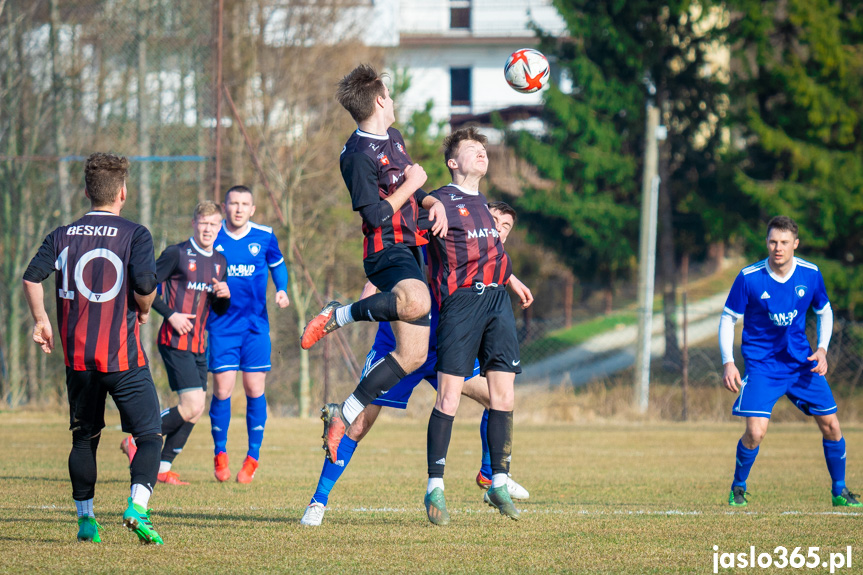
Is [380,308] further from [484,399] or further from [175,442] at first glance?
[175,442]

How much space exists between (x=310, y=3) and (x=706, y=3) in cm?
974

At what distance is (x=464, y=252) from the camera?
554 centimetres

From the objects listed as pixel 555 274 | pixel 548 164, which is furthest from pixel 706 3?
pixel 555 274

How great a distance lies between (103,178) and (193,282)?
10.8ft

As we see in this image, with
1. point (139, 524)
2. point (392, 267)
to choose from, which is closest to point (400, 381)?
point (392, 267)

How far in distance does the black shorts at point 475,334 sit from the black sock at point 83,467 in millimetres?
1956

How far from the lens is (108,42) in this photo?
1524 cm

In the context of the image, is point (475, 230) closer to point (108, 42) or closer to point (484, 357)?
point (484, 357)

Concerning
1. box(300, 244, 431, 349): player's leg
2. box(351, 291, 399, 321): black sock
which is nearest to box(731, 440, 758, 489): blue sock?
box(300, 244, 431, 349): player's leg

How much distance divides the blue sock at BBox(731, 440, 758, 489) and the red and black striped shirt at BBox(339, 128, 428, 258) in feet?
9.81

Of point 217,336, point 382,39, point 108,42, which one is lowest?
point 217,336

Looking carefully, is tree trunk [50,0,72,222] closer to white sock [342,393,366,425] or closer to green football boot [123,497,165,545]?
white sock [342,393,366,425]

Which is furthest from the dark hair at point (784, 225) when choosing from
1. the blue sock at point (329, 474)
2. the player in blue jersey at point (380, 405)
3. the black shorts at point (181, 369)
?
the black shorts at point (181, 369)

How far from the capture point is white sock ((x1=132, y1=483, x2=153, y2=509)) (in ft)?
14.9
